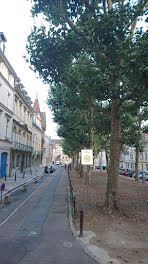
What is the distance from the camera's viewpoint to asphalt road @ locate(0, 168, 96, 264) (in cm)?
538

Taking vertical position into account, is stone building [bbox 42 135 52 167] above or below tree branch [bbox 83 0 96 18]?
below

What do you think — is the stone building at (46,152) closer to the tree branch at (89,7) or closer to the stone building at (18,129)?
the stone building at (18,129)

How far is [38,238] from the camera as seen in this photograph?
6.84m

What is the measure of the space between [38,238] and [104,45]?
742 cm

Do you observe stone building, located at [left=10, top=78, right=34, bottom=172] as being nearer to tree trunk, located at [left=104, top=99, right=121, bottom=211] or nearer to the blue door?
the blue door

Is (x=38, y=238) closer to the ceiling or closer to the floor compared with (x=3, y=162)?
closer to the floor

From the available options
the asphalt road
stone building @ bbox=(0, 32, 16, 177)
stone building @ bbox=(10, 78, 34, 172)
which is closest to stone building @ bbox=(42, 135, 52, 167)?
stone building @ bbox=(10, 78, 34, 172)

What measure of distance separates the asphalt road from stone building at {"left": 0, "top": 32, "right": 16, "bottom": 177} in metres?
15.4

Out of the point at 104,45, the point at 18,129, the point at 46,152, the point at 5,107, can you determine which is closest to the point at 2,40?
the point at 5,107

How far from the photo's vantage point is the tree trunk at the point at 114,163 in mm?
9508

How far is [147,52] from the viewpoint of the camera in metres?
7.26

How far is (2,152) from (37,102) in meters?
41.5

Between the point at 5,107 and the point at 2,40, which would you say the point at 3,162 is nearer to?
the point at 5,107

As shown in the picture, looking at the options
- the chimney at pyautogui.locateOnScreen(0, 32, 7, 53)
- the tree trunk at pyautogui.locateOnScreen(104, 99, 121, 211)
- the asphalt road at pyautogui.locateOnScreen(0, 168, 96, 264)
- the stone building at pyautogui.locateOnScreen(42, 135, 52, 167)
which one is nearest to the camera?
the asphalt road at pyautogui.locateOnScreen(0, 168, 96, 264)
